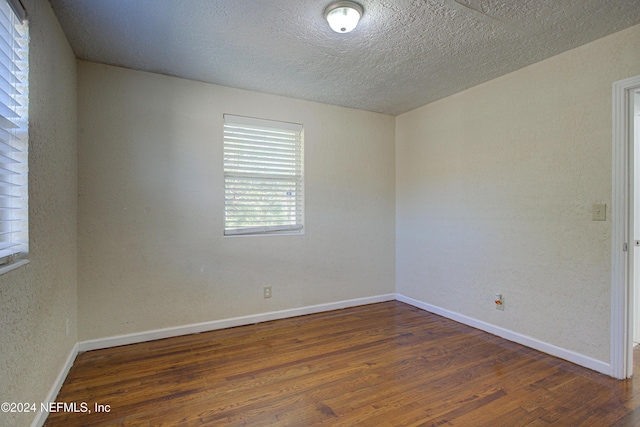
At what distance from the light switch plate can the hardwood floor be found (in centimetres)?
115

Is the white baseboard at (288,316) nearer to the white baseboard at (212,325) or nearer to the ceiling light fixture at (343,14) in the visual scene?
the white baseboard at (212,325)

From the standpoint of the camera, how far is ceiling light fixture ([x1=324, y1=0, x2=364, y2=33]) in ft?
6.43

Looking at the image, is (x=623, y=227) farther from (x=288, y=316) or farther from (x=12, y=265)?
(x=12, y=265)

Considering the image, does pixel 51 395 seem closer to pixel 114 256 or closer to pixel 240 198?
pixel 114 256

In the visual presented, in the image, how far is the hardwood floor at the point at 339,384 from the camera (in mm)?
1859

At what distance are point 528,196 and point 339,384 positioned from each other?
2272 millimetres

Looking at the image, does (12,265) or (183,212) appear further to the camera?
(183,212)

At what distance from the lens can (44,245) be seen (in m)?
1.90

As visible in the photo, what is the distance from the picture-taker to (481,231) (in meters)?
3.25

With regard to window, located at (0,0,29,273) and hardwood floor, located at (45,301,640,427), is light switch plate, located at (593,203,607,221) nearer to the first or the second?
hardwood floor, located at (45,301,640,427)

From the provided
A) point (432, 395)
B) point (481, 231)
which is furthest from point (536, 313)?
point (432, 395)

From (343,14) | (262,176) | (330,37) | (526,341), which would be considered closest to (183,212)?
(262,176)

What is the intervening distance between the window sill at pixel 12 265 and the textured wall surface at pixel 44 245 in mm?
29

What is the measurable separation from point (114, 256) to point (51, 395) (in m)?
1.15
